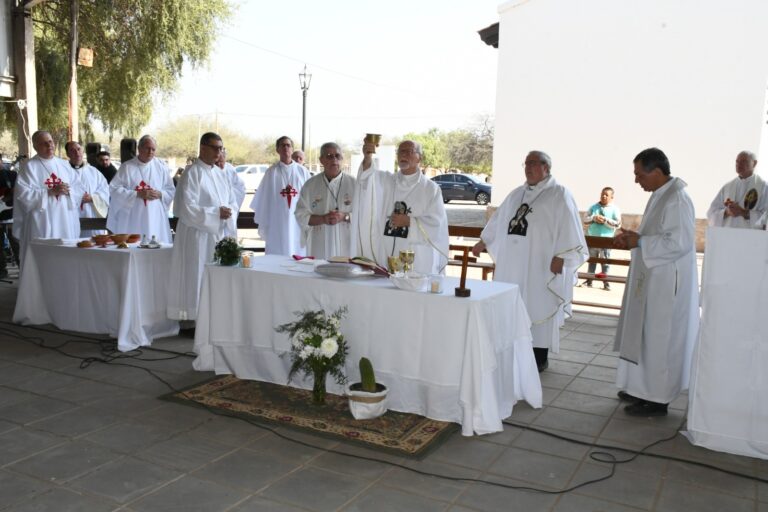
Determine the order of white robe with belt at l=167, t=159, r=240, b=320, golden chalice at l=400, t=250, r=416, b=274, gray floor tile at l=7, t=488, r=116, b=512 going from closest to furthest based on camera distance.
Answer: gray floor tile at l=7, t=488, r=116, b=512
golden chalice at l=400, t=250, r=416, b=274
white robe with belt at l=167, t=159, r=240, b=320

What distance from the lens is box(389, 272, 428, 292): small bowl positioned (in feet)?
14.6

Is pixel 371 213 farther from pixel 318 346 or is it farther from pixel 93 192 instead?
pixel 93 192

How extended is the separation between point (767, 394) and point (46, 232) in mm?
7856

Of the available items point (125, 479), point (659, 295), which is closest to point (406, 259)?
point (659, 295)

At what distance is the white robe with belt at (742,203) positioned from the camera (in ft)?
29.0

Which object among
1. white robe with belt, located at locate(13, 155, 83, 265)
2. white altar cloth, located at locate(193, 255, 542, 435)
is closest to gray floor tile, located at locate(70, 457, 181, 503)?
white altar cloth, located at locate(193, 255, 542, 435)

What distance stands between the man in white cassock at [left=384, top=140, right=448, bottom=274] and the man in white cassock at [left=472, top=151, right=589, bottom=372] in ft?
1.30

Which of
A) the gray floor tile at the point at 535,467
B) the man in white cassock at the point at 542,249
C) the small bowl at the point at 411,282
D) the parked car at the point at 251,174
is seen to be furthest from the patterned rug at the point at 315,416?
the parked car at the point at 251,174

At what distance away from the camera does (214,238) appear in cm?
670

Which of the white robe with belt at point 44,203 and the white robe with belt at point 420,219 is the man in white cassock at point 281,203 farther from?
the white robe with belt at point 420,219

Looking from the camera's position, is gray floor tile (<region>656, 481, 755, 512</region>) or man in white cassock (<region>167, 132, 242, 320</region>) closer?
gray floor tile (<region>656, 481, 755, 512</region>)

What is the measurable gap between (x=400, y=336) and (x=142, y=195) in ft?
14.5

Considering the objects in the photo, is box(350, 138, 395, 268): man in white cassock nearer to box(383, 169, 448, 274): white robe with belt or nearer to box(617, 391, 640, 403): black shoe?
box(383, 169, 448, 274): white robe with belt

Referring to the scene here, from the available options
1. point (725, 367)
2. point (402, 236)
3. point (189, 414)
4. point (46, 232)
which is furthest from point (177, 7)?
point (725, 367)
